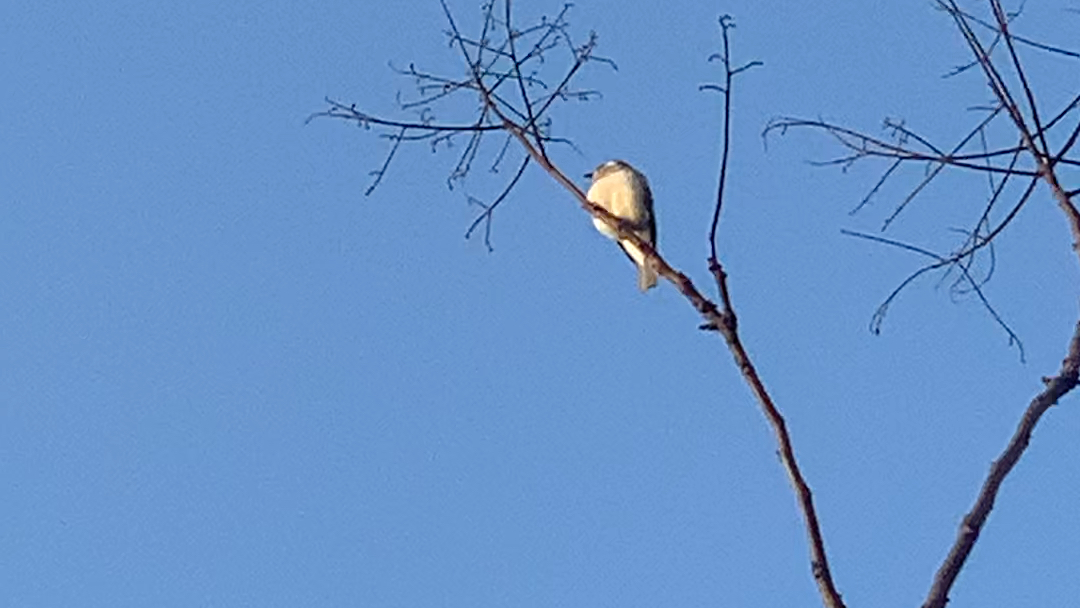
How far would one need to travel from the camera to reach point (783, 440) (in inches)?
79.9

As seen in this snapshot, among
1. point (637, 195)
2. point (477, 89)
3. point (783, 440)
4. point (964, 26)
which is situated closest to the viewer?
point (783, 440)

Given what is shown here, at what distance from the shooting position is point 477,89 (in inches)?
118

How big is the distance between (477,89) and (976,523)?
1332mm

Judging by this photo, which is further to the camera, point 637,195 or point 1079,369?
point 637,195

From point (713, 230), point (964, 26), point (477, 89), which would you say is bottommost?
point (713, 230)

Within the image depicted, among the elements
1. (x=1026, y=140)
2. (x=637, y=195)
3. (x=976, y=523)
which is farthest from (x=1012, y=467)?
(x=637, y=195)

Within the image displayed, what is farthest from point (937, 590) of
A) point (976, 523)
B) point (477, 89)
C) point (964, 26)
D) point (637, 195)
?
point (637, 195)

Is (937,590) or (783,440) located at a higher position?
(783,440)

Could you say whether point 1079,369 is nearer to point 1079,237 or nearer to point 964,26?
A: point 1079,237

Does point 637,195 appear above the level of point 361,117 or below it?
above

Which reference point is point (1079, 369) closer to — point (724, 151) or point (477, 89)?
point (724, 151)

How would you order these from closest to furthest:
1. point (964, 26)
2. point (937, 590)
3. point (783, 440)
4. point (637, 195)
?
point (937, 590) < point (783, 440) < point (964, 26) < point (637, 195)

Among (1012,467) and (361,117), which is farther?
(361,117)

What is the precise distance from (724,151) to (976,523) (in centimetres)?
73
